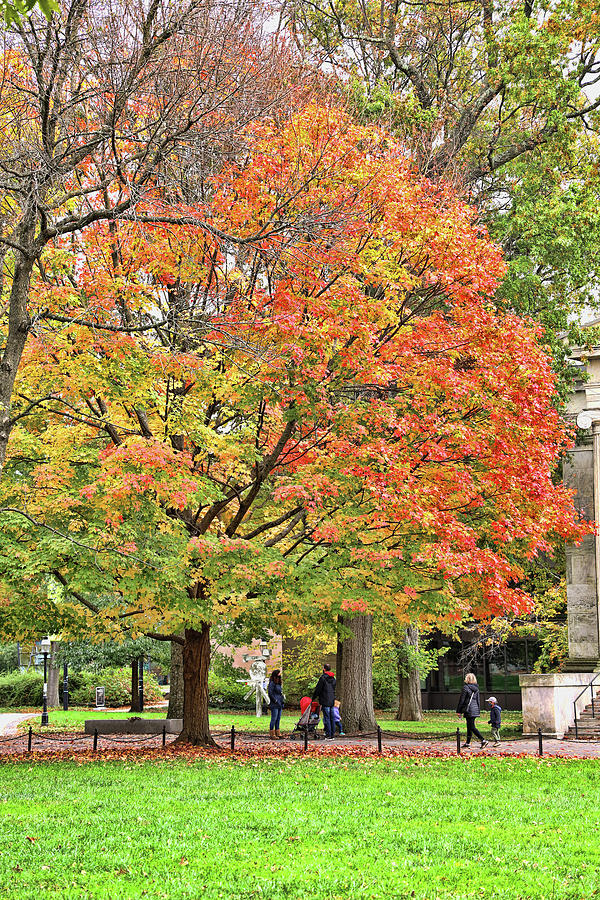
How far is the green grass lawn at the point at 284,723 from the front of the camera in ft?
87.0

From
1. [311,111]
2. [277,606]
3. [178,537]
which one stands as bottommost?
[277,606]

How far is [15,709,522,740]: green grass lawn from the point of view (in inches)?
1044

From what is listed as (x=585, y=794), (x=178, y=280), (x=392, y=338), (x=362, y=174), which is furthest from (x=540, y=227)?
(x=585, y=794)

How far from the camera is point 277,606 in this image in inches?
682

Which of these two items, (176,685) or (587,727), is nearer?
(587,727)

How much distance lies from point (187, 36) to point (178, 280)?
5.29m

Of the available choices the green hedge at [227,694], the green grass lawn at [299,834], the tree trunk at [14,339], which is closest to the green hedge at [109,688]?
the green hedge at [227,694]

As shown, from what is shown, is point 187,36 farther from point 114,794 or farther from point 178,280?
point 114,794

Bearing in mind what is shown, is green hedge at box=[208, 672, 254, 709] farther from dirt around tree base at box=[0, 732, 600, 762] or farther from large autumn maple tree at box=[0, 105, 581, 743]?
A: large autumn maple tree at box=[0, 105, 581, 743]

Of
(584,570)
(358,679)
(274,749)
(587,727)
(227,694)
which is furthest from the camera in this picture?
(227,694)

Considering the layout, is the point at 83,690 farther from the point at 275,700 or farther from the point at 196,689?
the point at 196,689

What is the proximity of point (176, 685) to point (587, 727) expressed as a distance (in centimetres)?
1179

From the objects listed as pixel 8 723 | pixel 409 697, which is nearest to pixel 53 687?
pixel 8 723

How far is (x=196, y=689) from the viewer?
1834cm
